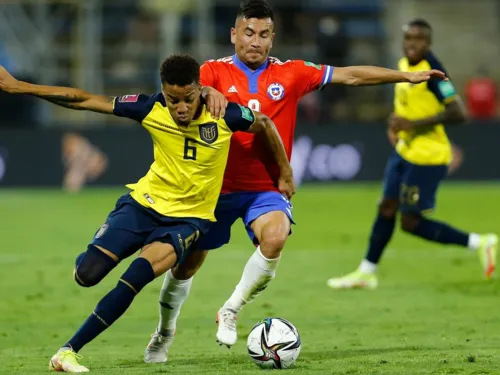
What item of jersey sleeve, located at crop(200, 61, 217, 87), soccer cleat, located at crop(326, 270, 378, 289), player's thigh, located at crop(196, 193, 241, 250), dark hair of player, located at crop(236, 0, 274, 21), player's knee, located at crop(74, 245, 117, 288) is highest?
dark hair of player, located at crop(236, 0, 274, 21)

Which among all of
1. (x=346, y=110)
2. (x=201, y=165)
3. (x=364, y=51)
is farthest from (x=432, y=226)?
(x=364, y=51)

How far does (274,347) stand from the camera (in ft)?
21.2

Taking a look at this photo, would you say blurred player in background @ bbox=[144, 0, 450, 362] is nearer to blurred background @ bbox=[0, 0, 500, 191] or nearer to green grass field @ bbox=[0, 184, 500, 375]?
green grass field @ bbox=[0, 184, 500, 375]

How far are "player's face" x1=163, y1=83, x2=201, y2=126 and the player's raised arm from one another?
0.86ft

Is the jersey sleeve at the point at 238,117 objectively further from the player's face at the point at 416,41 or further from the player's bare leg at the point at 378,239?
the player's bare leg at the point at 378,239

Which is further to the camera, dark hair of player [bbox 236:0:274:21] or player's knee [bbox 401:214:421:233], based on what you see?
player's knee [bbox 401:214:421:233]

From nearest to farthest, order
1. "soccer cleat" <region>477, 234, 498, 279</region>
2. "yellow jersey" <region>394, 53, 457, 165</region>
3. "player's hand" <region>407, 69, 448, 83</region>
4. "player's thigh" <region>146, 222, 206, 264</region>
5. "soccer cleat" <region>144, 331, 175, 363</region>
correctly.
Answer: "player's thigh" <region>146, 222, 206, 264</region>, "soccer cleat" <region>144, 331, 175, 363</region>, "player's hand" <region>407, 69, 448, 83</region>, "yellow jersey" <region>394, 53, 457, 165</region>, "soccer cleat" <region>477, 234, 498, 279</region>

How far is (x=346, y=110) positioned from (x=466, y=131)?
9.38 ft

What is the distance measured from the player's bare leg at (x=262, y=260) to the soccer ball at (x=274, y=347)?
1.05 ft

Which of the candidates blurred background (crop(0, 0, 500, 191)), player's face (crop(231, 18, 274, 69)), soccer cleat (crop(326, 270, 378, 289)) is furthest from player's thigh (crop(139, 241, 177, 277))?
blurred background (crop(0, 0, 500, 191))

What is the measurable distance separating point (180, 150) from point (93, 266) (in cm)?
90

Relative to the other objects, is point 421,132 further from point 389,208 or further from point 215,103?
point 215,103

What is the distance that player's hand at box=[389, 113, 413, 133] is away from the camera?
1051cm

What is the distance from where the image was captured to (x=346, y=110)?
79.0ft
